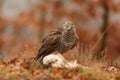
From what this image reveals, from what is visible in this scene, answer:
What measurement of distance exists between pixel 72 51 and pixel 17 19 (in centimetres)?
2863

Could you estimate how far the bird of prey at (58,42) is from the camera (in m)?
12.9

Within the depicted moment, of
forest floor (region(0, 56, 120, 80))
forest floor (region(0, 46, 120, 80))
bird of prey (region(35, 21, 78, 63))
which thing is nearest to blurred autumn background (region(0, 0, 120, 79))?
bird of prey (region(35, 21, 78, 63))

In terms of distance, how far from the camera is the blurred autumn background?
37094 mm

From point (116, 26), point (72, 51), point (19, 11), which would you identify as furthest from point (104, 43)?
point (72, 51)

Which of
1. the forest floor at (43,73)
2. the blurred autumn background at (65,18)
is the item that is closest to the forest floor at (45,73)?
the forest floor at (43,73)

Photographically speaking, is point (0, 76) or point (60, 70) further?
point (60, 70)

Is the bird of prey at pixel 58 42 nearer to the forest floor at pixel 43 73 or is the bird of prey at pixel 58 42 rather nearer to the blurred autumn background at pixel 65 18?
the forest floor at pixel 43 73

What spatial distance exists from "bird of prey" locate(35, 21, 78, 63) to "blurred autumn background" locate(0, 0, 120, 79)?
22.2 m

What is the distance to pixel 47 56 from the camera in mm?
12414

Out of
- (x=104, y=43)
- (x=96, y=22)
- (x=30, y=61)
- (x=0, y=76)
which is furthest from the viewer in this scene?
(x=96, y=22)

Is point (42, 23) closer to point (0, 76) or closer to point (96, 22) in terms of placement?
point (96, 22)

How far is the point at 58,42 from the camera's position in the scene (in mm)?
12953

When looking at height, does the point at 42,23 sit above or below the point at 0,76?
above

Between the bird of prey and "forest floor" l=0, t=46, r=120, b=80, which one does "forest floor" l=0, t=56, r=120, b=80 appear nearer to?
"forest floor" l=0, t=46, r=120, b=80
